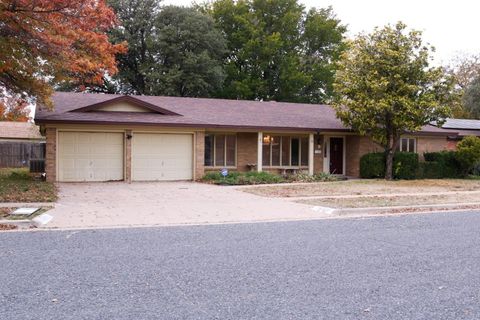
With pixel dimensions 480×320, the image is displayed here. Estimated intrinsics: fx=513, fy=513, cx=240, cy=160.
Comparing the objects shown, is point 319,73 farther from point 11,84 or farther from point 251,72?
point 11,84

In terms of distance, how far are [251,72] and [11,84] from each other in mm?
28295

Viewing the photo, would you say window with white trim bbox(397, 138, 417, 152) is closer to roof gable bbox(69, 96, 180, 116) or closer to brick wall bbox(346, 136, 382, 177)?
brick wall bbox(346, 136, 382, 177)

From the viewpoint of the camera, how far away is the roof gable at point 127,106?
882 inches

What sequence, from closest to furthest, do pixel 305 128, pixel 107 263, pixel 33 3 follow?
1. pixel 107 263
2. pixel 33 3
3. pixel 305 128

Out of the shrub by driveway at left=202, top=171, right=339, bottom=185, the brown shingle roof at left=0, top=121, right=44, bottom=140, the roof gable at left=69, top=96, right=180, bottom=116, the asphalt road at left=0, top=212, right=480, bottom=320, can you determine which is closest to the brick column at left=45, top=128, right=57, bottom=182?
the roof gable at left=69, top=96, right=180, bottom=116

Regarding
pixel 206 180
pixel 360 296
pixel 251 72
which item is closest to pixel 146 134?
pixel 206 180

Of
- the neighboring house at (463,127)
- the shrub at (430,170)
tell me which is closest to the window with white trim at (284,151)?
the shrub at (430,170)

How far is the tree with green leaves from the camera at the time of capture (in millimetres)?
22312

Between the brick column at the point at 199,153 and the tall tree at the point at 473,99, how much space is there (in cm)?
3189

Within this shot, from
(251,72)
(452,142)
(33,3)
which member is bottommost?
(452,142)

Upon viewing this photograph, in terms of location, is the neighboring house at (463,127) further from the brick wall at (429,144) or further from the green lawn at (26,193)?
the green lawn at (26,193)

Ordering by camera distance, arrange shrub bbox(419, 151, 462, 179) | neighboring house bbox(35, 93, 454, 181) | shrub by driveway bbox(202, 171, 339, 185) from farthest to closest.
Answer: shrub bbox(419, 151, 462, 179) → shrub by driveway bbox(202, 171, 339, 185) → neighboring house bbox(35, 93, 454, 181)

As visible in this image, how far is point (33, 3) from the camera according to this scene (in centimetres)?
1435

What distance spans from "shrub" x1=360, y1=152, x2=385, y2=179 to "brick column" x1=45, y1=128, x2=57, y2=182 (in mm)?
14108
